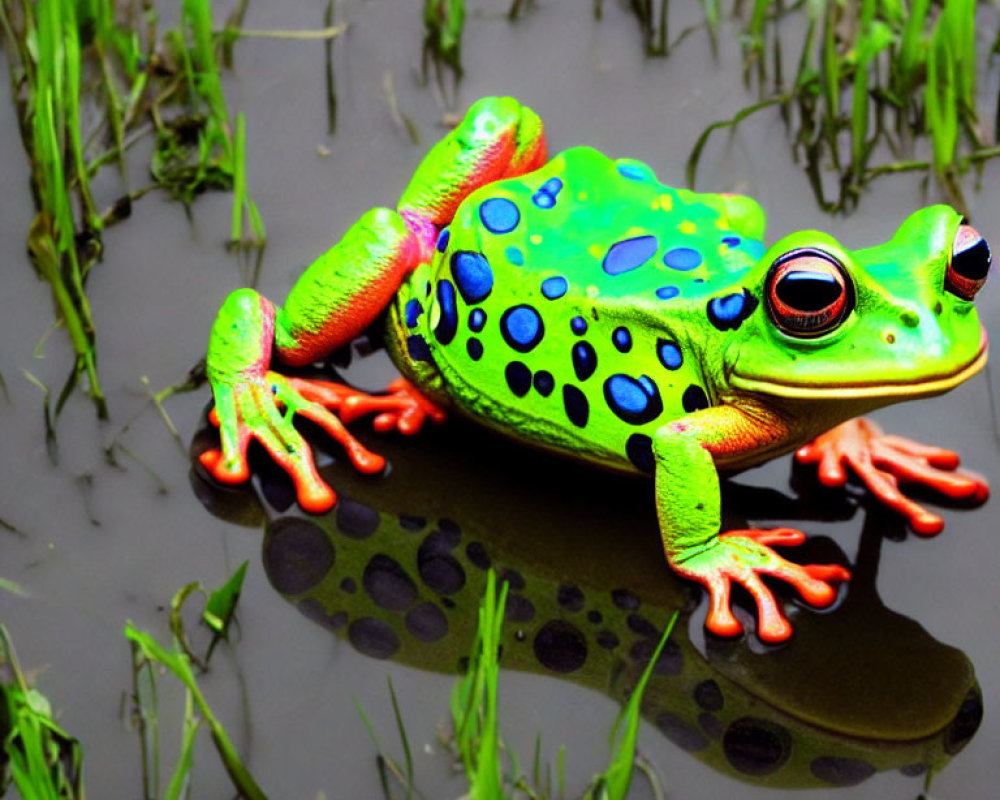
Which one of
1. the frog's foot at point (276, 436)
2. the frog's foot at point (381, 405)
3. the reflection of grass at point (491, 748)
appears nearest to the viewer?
the reflection of grass at point (491, 748)

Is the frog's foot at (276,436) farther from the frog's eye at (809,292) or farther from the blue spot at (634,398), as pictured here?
the frog's eye at (809,292)

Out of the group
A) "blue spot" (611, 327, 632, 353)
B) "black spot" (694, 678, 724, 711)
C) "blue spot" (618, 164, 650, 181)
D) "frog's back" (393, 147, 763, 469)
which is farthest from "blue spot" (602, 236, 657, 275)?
"black spot" (694, 678, 724, 711)

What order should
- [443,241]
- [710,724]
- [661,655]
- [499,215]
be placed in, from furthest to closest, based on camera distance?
[443,241] → [499,215] → [661,655] → [710,724]

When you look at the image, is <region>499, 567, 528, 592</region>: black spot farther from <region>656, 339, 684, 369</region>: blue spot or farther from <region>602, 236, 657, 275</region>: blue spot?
<region>602, 236, 657, 275</region>: blue spot

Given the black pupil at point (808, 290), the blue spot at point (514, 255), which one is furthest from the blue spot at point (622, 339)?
the black pupil at point (808, 290)

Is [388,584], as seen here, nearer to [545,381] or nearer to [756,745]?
[545,381]

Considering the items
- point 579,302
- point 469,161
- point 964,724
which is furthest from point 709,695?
point 469,161
